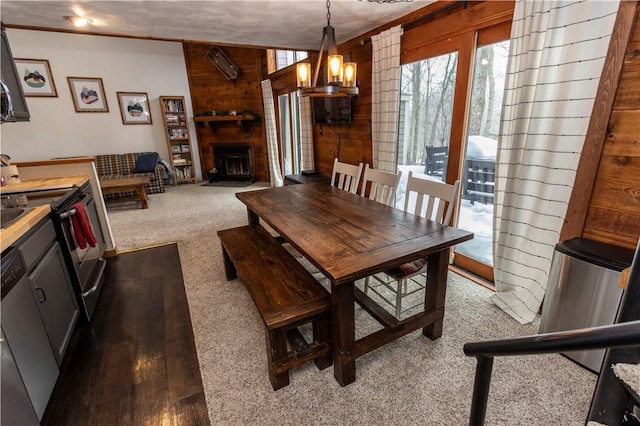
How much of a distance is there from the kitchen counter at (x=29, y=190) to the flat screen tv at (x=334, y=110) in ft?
8.90

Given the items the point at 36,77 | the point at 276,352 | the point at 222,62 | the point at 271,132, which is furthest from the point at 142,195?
the point at 276,352

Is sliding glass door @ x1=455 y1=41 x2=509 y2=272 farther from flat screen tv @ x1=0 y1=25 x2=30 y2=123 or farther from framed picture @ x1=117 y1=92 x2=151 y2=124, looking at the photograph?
framed picture @ x1=117 y1=92 x2=151 y2=124

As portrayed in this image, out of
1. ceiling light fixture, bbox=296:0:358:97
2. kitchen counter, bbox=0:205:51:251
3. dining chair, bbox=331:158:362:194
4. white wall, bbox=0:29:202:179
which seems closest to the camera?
kitchen counter, bbox=0:205:51:251

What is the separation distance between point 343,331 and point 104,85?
7.11 metres

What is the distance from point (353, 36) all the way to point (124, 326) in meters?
3.75

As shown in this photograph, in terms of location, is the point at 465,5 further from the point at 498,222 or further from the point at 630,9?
the point at 498,222

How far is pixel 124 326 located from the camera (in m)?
2.12

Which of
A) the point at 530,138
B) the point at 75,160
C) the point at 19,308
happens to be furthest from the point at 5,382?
the point at 530,138

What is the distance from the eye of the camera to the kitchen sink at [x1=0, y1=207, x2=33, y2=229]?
4.99 ft

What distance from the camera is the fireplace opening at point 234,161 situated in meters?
6.95

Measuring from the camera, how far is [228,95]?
22.7 feet

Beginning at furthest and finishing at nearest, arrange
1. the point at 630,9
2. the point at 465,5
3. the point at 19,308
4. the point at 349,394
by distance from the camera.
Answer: the point at 465,5, the point at 349,394, the point at 630,9, the point at 19,308

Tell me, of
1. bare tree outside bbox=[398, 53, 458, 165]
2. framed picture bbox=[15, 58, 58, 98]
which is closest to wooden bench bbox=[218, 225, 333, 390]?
bare tree outside bbox=[398, 53, 458, 165]

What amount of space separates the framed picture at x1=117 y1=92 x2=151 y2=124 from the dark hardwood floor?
498 cm
